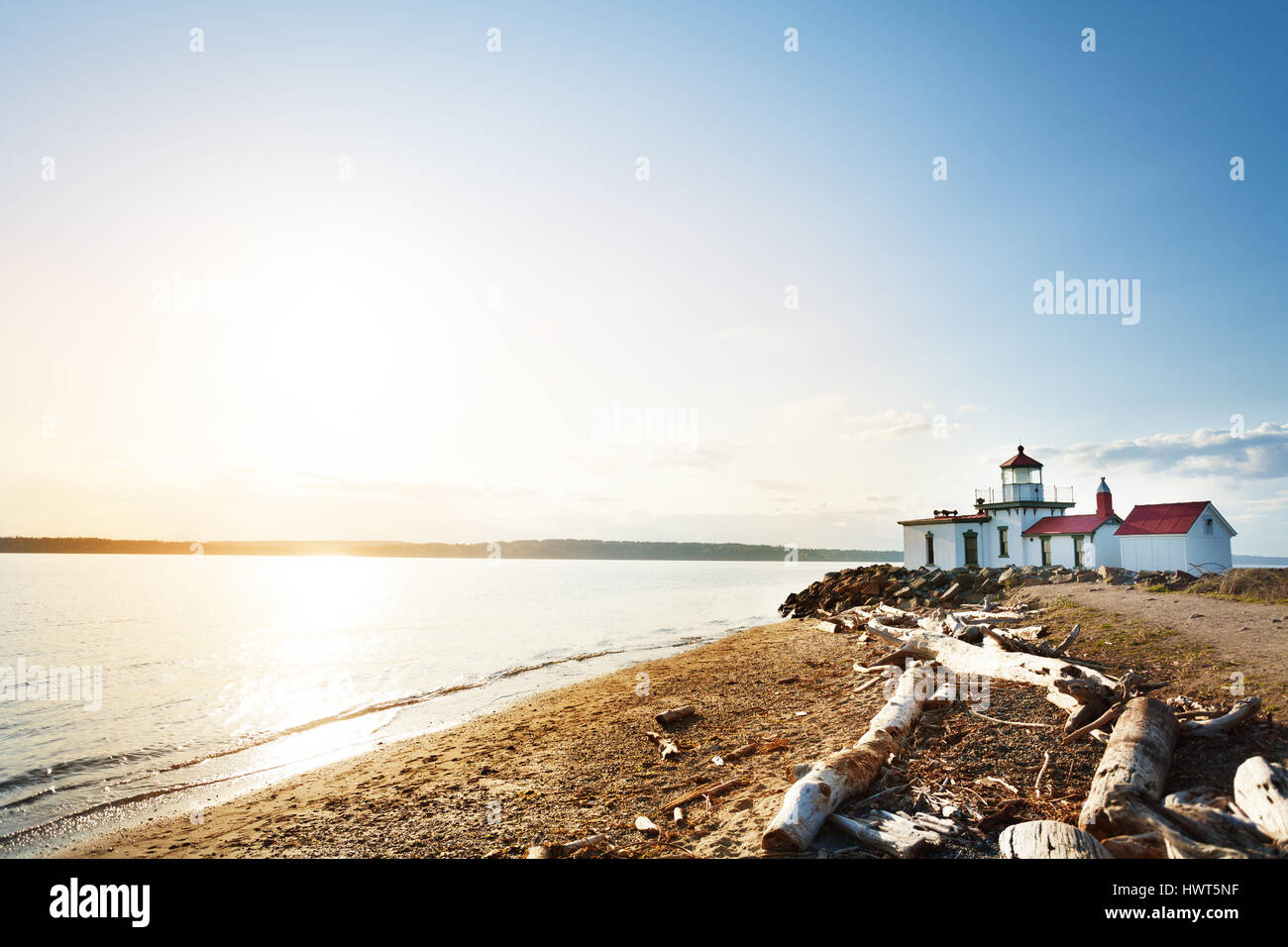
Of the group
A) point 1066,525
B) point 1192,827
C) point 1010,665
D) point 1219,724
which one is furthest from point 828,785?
point 1066,525

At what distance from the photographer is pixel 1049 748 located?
6.96 meters

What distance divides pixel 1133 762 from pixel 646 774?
5.65 meters

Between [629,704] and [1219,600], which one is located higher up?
[1219,600]

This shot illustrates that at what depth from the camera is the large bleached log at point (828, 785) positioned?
5.44 metres

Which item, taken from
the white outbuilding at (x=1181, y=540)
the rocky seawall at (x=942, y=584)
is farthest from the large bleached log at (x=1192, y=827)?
the white outbuilding at (x=1181, y=540)

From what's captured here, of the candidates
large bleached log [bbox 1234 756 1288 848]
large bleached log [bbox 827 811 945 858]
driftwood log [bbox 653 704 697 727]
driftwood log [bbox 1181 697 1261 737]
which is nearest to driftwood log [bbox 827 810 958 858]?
large bleached log [bbox 827 811 945 858]

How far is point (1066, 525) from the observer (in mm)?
41094

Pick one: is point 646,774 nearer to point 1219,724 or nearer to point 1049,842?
point 1049,842

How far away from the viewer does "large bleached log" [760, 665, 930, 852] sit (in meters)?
5.44

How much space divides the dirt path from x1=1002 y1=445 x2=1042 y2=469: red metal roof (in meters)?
22.4

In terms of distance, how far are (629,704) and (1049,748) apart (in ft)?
29.2
